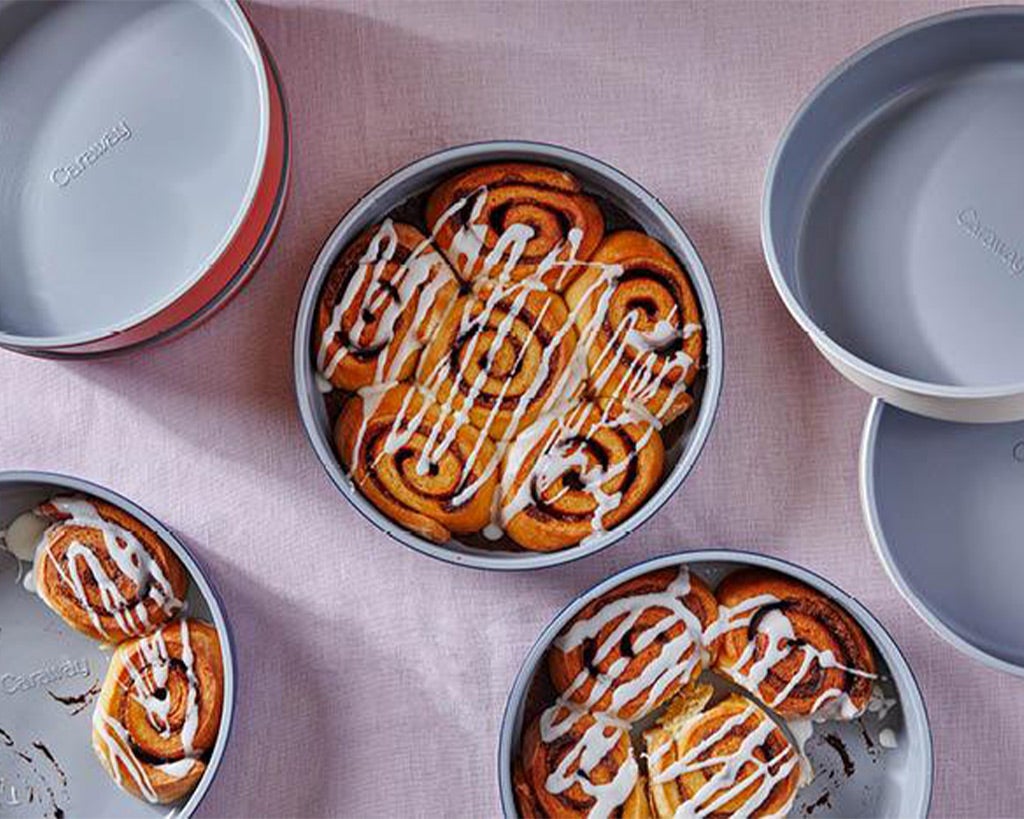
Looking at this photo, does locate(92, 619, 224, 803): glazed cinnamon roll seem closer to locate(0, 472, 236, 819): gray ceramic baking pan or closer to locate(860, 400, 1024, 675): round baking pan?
locate(0, 472, 236, 819): gray ceramic baking pan

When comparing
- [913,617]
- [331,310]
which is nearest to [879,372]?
[913,617]

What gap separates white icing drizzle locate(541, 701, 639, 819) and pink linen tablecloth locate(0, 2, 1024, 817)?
0.06m

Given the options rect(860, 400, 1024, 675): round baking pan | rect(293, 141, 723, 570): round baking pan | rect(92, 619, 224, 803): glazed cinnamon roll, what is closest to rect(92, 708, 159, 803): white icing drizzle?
rect(92, 619, 224, 803): glazed cinnamon roll

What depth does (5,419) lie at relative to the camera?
1266 mm

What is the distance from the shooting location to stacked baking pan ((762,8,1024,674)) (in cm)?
118

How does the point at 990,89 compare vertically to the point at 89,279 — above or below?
above

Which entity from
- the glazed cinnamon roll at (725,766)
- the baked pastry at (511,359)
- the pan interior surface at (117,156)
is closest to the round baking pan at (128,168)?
the pan interior surface at (117,156)

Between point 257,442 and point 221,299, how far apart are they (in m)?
0.12

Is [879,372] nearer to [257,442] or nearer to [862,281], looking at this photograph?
[862,281]

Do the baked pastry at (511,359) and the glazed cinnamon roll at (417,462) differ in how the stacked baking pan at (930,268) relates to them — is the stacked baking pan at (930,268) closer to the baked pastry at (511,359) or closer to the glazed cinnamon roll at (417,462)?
the baked pastry at (511,359)

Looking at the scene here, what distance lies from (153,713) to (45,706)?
100 millimetres

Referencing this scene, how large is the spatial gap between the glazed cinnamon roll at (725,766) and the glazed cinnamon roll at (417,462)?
0.24m

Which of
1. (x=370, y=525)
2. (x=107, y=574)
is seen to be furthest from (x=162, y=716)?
(x=370, y=525)

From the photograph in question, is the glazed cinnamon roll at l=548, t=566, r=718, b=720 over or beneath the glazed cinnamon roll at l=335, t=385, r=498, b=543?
beneath
